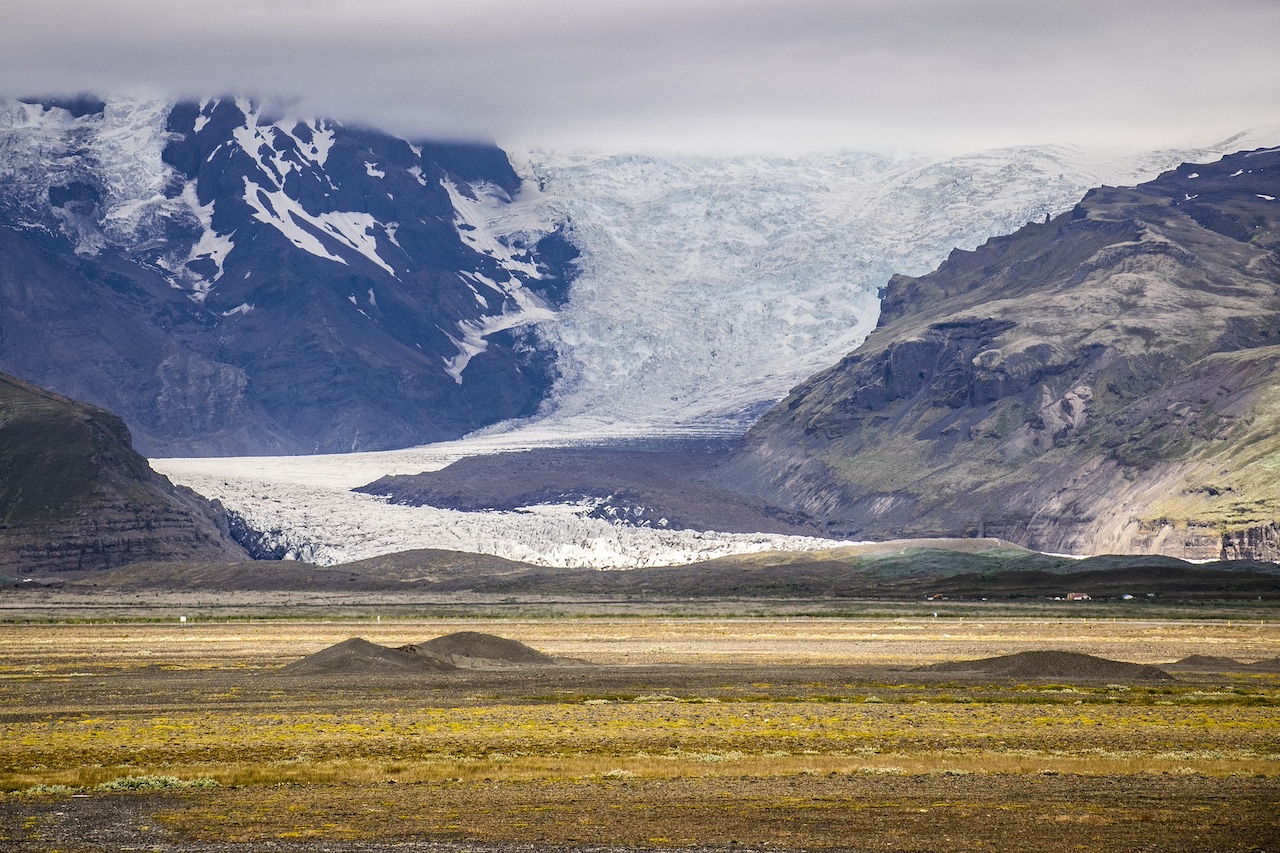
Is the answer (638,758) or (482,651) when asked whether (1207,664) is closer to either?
(482,651)

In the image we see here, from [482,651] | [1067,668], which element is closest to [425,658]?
[482,651]

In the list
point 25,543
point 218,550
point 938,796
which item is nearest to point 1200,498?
point 218,550

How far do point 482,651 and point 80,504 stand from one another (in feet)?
375

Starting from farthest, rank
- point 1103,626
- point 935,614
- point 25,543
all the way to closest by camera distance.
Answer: point 25,543 < point 935,614 < point 1103,626

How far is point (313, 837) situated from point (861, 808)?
10878 mm

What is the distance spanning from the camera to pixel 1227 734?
44.1m

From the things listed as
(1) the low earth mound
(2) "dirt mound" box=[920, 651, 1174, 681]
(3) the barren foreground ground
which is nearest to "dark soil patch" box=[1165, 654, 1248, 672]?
(3) the barren foreground ground

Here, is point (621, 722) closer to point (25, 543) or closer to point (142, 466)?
point (25, 543)

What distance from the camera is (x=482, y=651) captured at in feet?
242

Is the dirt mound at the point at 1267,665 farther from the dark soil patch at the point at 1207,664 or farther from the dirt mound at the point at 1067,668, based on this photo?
the dirt mound at the point at 1067,668

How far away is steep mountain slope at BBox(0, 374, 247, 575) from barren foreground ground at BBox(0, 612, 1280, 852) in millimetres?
102491

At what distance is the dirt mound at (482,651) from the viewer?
7206cm

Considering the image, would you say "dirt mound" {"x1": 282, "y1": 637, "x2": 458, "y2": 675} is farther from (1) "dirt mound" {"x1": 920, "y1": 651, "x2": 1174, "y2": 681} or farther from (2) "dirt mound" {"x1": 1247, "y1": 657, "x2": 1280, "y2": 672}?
(2) "dirt mound" {"x1": 1247, "y1": 657, "x2": 1280, "y2": 672}

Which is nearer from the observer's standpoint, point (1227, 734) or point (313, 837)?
point (313, 837)
